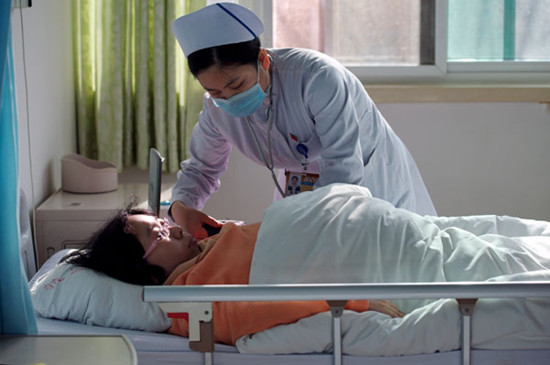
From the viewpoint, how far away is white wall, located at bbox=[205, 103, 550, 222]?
3.69 meters

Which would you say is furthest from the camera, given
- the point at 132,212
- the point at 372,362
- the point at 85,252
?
the point at 132,212

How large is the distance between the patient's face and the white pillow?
0.14m

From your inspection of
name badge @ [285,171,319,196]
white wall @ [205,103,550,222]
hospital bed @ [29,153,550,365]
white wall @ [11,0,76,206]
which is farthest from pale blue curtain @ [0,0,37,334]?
white wall @ [205,103,550,222]

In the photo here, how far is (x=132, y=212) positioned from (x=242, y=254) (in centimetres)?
43

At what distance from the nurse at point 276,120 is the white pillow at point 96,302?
1.48 ft

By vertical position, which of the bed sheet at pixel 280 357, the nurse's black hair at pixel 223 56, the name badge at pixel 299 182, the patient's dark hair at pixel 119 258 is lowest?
the bed sheet at pixel 280 357

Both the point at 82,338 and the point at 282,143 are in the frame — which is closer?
the point at 82,338

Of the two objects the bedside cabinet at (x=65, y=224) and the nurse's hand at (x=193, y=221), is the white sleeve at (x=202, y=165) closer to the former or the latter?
the nurse's hand at (x=193, y=221)

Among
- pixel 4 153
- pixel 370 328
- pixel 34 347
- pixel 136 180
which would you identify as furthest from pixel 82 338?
pixel 136 180

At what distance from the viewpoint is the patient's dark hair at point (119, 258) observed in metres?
1.85

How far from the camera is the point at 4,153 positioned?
1.37m

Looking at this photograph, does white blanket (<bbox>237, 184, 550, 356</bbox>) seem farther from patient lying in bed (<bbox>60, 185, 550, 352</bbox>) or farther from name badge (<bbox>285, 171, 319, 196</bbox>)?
name badge (<bbox>285, 171, 319, 196</bbox>)

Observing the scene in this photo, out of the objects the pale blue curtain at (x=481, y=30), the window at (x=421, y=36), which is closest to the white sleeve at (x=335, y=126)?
the window at (x=421, y=36)

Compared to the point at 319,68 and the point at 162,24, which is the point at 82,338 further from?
the point at 162,24
